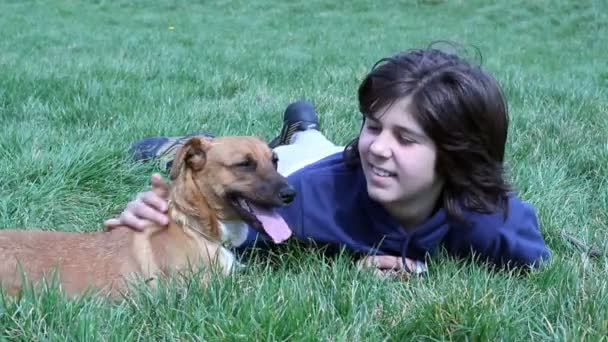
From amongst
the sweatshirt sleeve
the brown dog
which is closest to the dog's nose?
the brown dog

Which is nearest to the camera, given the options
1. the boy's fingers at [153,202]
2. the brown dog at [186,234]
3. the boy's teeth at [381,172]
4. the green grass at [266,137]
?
the green grass at [266,137]

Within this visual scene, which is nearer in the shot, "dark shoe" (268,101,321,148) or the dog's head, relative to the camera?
the dog's head

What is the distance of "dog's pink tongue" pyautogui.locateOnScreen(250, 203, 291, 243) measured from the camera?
3.39 meters

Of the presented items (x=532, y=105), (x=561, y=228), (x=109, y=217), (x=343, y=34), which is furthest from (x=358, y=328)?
(x=343, y=34)

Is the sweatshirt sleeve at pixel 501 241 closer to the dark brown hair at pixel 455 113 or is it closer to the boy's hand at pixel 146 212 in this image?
the dark brown hair at pixel 455 113

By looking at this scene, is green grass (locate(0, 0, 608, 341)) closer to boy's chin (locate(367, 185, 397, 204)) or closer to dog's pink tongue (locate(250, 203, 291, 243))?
dog's pink tongue (locate(250, 203, 291, 243))

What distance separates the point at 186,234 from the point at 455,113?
128 cm

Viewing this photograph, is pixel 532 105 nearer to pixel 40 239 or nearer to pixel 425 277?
pixel 425 277

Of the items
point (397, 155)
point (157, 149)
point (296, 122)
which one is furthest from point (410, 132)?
point (296, 122)

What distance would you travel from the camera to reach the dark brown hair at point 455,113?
129 inches

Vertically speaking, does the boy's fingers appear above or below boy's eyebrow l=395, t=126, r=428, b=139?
below

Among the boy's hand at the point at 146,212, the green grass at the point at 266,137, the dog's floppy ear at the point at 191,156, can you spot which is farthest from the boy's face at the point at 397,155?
the boy's hand at the point at 146,212

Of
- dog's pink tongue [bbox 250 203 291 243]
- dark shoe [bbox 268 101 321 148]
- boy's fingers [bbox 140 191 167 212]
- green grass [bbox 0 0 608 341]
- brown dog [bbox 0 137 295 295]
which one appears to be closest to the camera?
green grass [bbox 0 0 608 341]

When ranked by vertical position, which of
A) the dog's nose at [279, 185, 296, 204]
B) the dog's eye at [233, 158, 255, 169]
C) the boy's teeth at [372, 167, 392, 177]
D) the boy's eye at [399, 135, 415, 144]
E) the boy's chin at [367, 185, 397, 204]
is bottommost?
the dog's nose at [279, 185, 296, 204]
